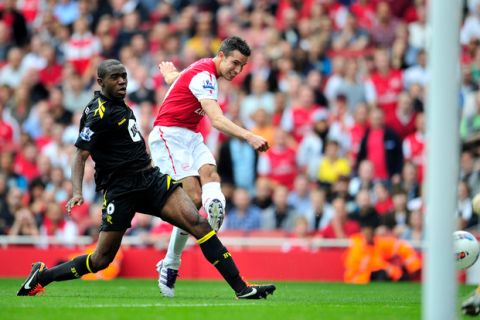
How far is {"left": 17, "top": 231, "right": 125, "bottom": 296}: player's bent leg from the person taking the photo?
1112 cm

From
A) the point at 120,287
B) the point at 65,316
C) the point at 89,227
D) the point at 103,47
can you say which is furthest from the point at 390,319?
the point at 103,47

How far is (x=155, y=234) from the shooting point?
60.8ft

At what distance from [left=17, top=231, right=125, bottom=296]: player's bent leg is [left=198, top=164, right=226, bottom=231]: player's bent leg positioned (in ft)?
3.62

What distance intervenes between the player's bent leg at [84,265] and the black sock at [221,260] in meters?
0.86

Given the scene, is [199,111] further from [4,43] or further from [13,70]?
[4,43]

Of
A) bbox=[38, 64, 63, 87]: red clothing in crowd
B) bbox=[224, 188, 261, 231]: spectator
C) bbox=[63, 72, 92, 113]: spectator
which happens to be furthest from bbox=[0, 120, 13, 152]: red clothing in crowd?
bbox=[224, 188, 261, 231]: spectator

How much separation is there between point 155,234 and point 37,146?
12.8ft

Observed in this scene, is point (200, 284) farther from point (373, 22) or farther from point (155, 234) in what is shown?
point (373, 22)

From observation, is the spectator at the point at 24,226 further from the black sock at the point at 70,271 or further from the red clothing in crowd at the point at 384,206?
the black sock at the point at 70,271

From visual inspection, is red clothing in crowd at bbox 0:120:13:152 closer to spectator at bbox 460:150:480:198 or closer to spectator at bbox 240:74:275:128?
spectator at bbox 240:74:275:128

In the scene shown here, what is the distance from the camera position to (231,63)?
1172cm

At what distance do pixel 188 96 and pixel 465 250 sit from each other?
325 centimetres

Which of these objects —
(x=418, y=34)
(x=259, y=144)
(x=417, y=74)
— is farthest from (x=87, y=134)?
(x=418, y=34)

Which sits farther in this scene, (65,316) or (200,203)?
(200,203)
